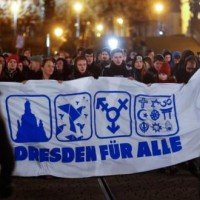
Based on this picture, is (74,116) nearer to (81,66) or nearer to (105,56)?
(81,66)

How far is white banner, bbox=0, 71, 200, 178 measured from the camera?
304 inches

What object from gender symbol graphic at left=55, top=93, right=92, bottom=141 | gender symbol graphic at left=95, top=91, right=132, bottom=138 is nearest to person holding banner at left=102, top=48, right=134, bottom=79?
gender symbol graphic at left=95, top=91, right=132, bottom=138

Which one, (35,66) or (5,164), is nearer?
(5,164)

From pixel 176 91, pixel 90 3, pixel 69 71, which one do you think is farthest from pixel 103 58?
pixel 90 3

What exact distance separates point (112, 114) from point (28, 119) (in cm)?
106

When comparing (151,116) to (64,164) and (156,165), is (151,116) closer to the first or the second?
(156,165)

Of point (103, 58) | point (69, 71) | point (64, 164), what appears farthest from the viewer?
point (103, 58)

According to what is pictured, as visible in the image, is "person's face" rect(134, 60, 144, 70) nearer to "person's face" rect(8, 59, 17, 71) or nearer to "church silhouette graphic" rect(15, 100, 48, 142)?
"person's face" rect(8, 59, 17, 71)

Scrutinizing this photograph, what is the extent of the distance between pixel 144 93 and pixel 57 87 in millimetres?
1126

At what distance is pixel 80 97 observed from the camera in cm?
787

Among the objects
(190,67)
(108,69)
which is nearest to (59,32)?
(108,69)

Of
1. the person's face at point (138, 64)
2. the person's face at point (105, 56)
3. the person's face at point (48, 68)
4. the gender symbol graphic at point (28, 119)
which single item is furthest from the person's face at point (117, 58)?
the gender symbol graphic at point (28, 119)

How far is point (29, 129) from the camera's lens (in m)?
7.75

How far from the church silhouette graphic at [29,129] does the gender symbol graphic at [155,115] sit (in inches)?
48.2
